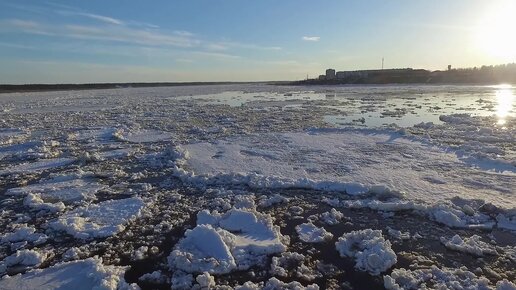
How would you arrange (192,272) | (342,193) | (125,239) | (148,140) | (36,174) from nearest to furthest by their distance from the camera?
(192,272)
(125,239)
(342,193)
(36,174)
(148,140)

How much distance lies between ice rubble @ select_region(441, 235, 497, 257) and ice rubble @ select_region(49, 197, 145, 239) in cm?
396

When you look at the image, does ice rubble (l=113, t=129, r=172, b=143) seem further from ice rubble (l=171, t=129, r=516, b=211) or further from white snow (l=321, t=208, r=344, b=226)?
white snow (l=321, t=208, r=344, b=226)

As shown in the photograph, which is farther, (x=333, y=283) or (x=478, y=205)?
(x=478, y=205)

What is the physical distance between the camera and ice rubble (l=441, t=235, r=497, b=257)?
13.4 ft

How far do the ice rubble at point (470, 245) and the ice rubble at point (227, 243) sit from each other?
187 centimetres

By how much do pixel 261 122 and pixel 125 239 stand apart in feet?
33.5

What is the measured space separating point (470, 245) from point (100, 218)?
4631 mm

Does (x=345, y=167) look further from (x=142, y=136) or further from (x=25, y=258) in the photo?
(x=142, y=136)

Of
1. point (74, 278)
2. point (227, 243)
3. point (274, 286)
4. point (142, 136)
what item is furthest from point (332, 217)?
point (142, 136)

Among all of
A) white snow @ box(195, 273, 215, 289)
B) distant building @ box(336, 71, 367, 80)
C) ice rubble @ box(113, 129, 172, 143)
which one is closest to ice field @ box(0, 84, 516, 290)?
white snow @ box(195, 273, 215, 289)

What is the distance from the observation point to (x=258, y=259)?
4059 millimetres

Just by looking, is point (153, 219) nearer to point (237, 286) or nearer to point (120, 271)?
point (120, 271)

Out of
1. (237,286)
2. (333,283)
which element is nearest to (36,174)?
(237,286)

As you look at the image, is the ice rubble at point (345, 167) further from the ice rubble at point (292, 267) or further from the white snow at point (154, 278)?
the white snow at point (154, 278)
